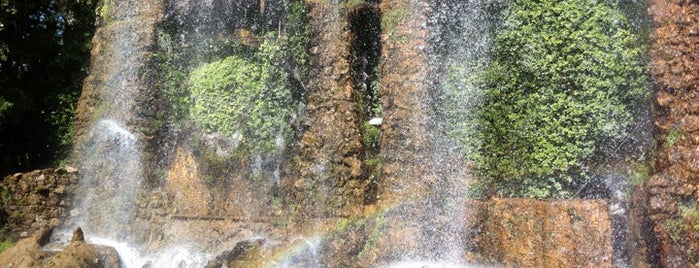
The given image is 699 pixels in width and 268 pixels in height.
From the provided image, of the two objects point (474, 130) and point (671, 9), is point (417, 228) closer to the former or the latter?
point (474, 130)

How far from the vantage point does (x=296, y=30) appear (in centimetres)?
1035

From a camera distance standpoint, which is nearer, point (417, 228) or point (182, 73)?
point (417, 228)

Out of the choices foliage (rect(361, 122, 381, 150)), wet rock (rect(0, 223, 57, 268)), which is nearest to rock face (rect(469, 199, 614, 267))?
foliage (rect(361, 122, 381, 150))

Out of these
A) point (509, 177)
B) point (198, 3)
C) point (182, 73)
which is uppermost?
point (198, 3)

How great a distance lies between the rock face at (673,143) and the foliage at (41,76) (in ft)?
37.9

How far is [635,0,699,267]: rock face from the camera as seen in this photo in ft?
19.7

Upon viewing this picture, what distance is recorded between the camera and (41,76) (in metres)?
13.6

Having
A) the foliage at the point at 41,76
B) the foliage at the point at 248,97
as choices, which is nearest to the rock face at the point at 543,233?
the foliage at the point at 248,97

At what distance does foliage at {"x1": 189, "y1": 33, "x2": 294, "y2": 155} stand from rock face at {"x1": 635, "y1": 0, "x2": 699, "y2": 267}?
18.8 ft

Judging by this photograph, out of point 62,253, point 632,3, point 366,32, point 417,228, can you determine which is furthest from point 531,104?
point 62,253

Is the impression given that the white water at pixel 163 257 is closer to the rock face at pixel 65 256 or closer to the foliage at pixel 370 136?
the rock face at pixel 65 256

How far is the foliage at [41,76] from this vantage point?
12.9m

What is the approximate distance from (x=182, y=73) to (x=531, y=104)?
6748mm

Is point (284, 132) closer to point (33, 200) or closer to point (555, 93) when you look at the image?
point (555, 93)
